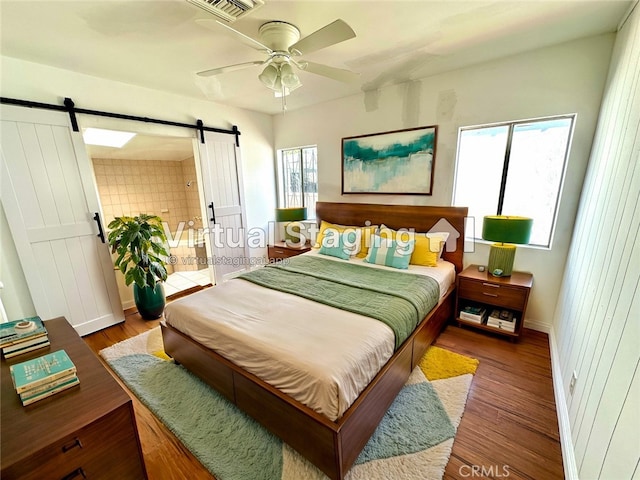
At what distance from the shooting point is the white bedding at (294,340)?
4.26 feet

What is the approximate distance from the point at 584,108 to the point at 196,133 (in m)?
3.96

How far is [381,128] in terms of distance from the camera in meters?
3.22

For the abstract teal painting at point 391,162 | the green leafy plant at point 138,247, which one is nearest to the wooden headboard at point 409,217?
the abstract teal painting at point 391,162

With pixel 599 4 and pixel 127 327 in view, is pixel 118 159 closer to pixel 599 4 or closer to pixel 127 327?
pixel 127 327

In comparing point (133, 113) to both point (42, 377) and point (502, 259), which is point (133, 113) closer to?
point (42, 377)

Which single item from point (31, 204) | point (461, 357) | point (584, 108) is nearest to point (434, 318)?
point (461, 357)

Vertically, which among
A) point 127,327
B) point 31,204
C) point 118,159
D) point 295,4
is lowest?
point 127,327

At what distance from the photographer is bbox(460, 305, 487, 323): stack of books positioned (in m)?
2.57

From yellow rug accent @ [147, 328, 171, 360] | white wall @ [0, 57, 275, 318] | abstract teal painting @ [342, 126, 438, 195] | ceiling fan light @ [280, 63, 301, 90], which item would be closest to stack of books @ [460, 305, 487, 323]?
abstract teal painting @ [342, 126, 438, 195]

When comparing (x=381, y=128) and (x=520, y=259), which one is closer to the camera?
(x=520, y=259)

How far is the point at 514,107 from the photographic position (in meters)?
2.42

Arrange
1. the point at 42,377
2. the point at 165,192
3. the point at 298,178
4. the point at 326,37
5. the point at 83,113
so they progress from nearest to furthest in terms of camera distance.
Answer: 1. the point at 42,377
2. the point at 326,37
3. the point at 83,113
4. the point at 298,178
5. the point at 165,192

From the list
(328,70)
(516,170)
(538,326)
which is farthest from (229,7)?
(538,326)

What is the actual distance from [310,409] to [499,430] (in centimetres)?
123
